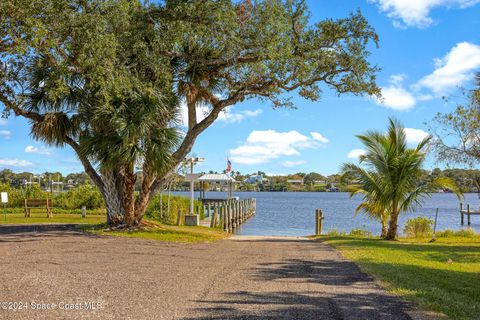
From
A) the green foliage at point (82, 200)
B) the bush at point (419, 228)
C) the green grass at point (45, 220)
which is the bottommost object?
the bush at point (419, 228)

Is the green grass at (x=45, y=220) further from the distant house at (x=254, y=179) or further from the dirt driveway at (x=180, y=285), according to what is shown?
the distant house at (x=254, y=179)

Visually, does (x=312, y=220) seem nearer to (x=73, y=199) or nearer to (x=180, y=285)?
(x=73, y=199)

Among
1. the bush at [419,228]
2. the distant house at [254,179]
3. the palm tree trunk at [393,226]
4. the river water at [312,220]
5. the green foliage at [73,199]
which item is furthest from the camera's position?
the distant house at [254,179]

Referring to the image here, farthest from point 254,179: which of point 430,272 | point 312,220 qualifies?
point 430,272

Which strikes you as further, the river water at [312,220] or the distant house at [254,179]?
the distant house at [254,179]

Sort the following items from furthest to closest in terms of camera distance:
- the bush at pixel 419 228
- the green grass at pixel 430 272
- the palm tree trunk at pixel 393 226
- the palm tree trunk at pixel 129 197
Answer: the bush at pixel 419 228
the palm tree trunk at pixel 393 226
the palm tree trunk at pixel 129 197
the green grass at pixel 430 272

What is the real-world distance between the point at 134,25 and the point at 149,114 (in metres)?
3.05

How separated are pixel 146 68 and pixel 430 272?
11.2 meters

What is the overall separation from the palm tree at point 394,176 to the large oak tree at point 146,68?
8.38ft

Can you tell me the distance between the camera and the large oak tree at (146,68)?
1400 centimetres

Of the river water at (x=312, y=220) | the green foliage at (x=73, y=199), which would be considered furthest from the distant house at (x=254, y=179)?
the green foliage at (x=73, y=199)

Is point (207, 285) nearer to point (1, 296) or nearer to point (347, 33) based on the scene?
point (1, 296)

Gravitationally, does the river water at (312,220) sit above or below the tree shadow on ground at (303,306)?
below

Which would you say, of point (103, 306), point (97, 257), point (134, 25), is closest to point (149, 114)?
point (134, 25)
